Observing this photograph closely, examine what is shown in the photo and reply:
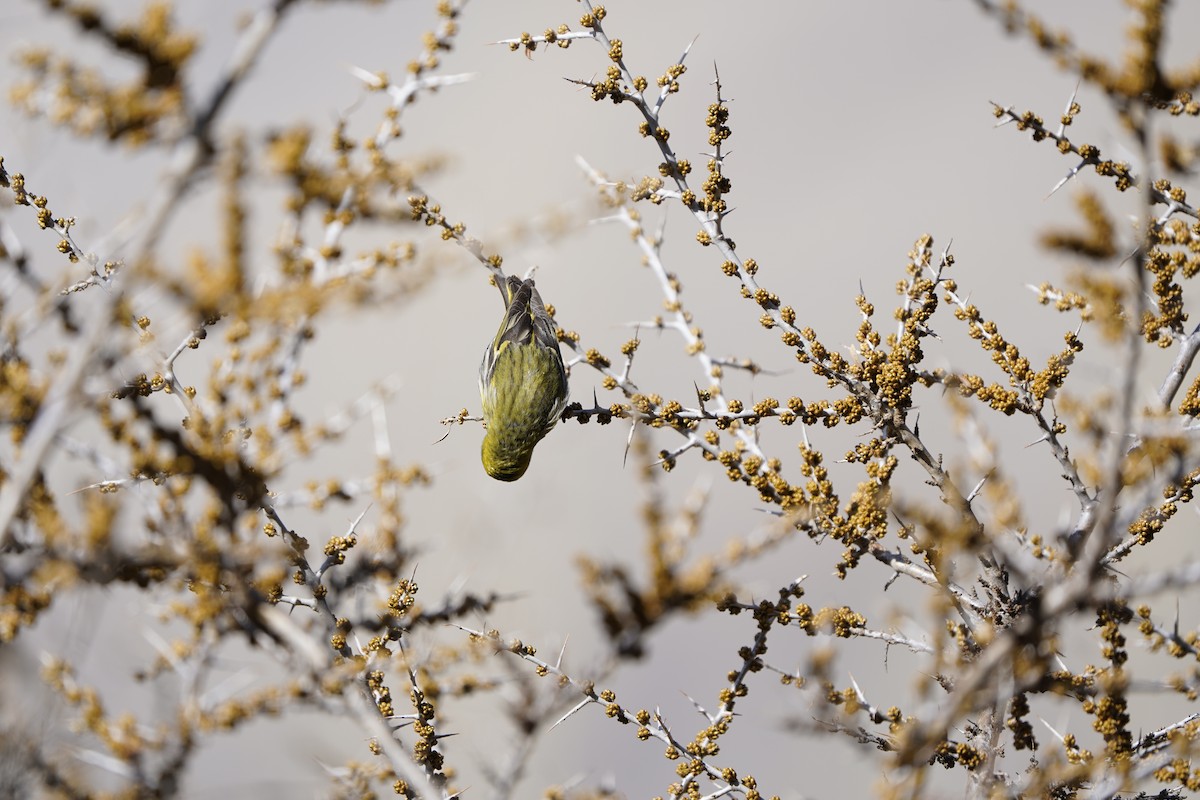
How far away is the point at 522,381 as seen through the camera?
701 cm

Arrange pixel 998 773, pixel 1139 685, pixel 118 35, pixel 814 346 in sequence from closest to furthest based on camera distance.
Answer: pixel 118 35, pixel 1139 685, pixel 998 773, pixel 814 346

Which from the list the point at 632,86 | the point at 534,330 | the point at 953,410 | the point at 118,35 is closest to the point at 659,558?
the point at 953,410

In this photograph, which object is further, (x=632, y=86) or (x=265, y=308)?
(x=632, y=86)

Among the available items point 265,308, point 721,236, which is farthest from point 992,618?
point 265,308

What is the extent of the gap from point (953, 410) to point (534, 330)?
14.5ft

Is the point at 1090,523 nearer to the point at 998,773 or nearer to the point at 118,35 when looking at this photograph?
the point at 998,773

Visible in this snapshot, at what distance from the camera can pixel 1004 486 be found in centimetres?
292

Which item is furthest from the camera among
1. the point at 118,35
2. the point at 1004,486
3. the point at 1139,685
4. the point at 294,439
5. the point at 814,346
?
the point at 814,346

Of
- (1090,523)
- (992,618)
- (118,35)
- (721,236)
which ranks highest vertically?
(721,236)

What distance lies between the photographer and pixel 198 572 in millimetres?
2965

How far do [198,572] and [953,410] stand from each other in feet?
8.28

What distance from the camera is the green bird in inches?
273

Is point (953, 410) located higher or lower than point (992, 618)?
lower

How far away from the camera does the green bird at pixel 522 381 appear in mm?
6945
